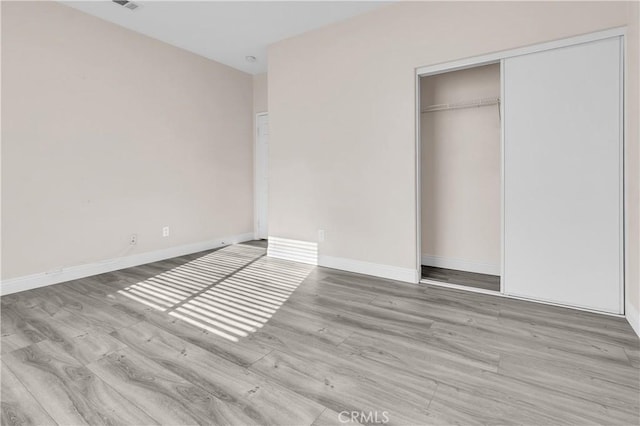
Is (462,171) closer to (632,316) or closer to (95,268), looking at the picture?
(632,316)

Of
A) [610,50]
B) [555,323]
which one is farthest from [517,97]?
[555,323]

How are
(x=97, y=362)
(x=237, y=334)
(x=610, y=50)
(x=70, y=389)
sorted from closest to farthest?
(x=70, y=389), (x=97, y=362), (x=237, y=334), (x=610, y=50)

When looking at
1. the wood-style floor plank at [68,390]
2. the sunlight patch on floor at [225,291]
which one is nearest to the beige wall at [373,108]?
the sunlight patch on floor at [225,291]

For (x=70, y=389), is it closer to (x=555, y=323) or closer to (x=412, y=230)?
(x=412, y=230)

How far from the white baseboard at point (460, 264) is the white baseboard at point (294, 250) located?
1364 mm

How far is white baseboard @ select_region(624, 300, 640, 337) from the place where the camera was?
2135 mm

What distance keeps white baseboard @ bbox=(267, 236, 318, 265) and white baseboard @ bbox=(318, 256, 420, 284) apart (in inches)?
5.1

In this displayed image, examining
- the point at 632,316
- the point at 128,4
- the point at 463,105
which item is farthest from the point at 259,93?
the point at 632,316

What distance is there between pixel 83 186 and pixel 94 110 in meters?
0.84

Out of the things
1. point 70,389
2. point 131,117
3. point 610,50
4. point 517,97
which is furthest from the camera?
point 131,117

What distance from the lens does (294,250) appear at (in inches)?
164

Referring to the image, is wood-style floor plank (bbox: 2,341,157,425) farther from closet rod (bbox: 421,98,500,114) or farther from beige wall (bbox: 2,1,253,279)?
closet rod (bbox: 421,98,500,114)

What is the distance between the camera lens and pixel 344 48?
→ 3.62m

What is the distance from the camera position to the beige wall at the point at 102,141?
3.04 m
